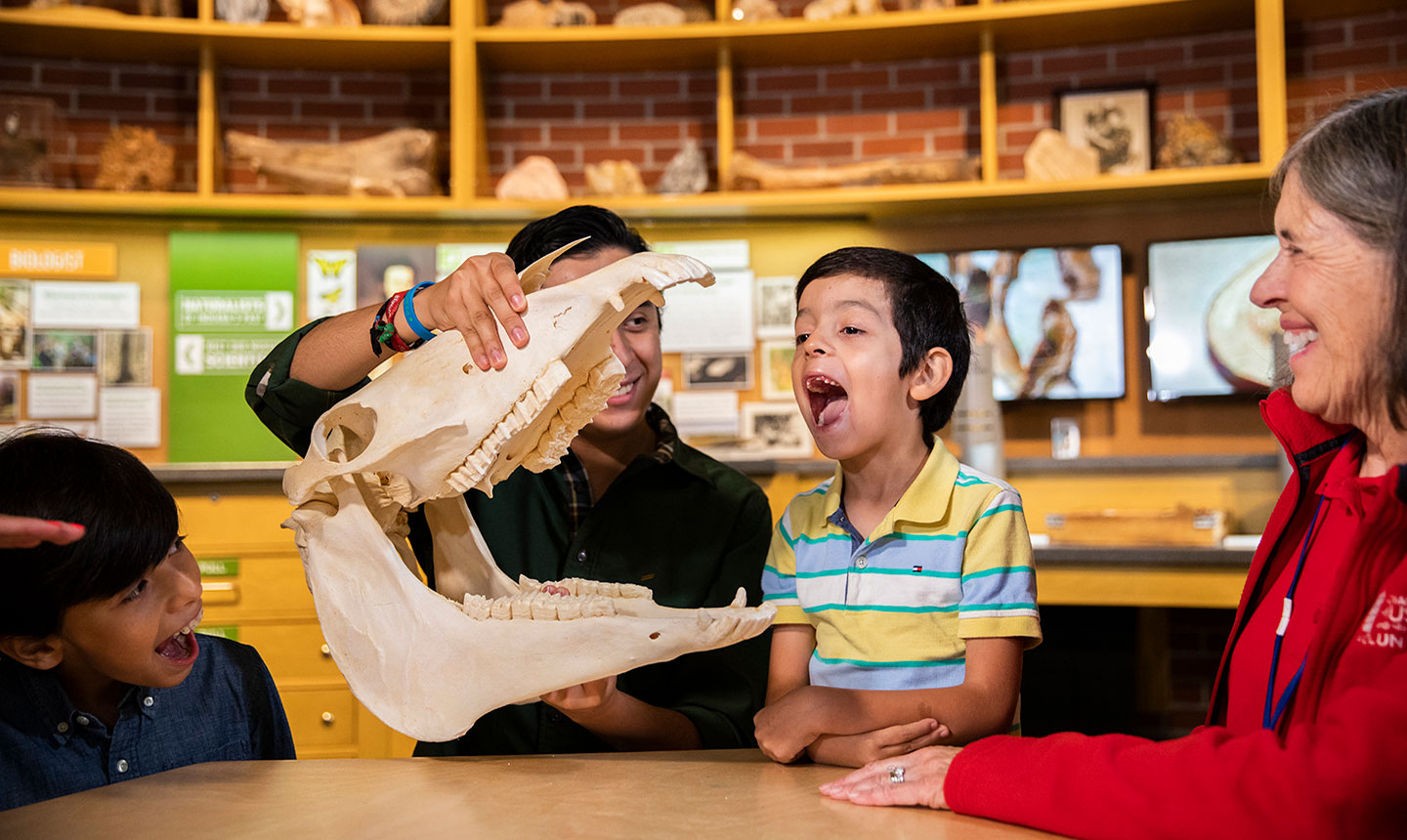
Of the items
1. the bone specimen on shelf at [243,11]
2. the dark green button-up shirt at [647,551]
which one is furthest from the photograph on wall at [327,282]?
the dark green button-up shirt at [647,551]

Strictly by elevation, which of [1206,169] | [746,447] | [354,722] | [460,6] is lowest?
[354,722]

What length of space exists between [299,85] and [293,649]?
212cm

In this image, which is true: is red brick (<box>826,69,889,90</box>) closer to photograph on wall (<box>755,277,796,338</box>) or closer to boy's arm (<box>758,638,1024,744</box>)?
photograph on wall (<box>755,277,796,338</box>)

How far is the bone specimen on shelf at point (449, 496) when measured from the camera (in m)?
1.10

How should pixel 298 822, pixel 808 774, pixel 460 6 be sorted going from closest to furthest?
1. pixel 298 822
2. pixel 808 774
3. pixel 460 6

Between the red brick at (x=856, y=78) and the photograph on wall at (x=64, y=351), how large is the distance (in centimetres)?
283

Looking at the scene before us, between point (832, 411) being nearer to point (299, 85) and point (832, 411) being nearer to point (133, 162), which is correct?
point (133, 162)

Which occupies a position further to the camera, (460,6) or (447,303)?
(460,6)

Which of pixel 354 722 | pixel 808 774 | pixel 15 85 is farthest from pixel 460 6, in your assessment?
pixel 808 774

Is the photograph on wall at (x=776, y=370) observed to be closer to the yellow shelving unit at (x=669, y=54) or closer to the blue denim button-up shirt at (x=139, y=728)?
the yellow shelving unit at (x=669, y=54)

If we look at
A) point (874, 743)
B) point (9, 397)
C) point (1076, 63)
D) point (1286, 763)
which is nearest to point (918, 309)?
point (874, 743)

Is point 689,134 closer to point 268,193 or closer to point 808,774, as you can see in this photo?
point 268,193

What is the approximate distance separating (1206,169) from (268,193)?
325 cm

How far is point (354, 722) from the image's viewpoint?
336 cm
